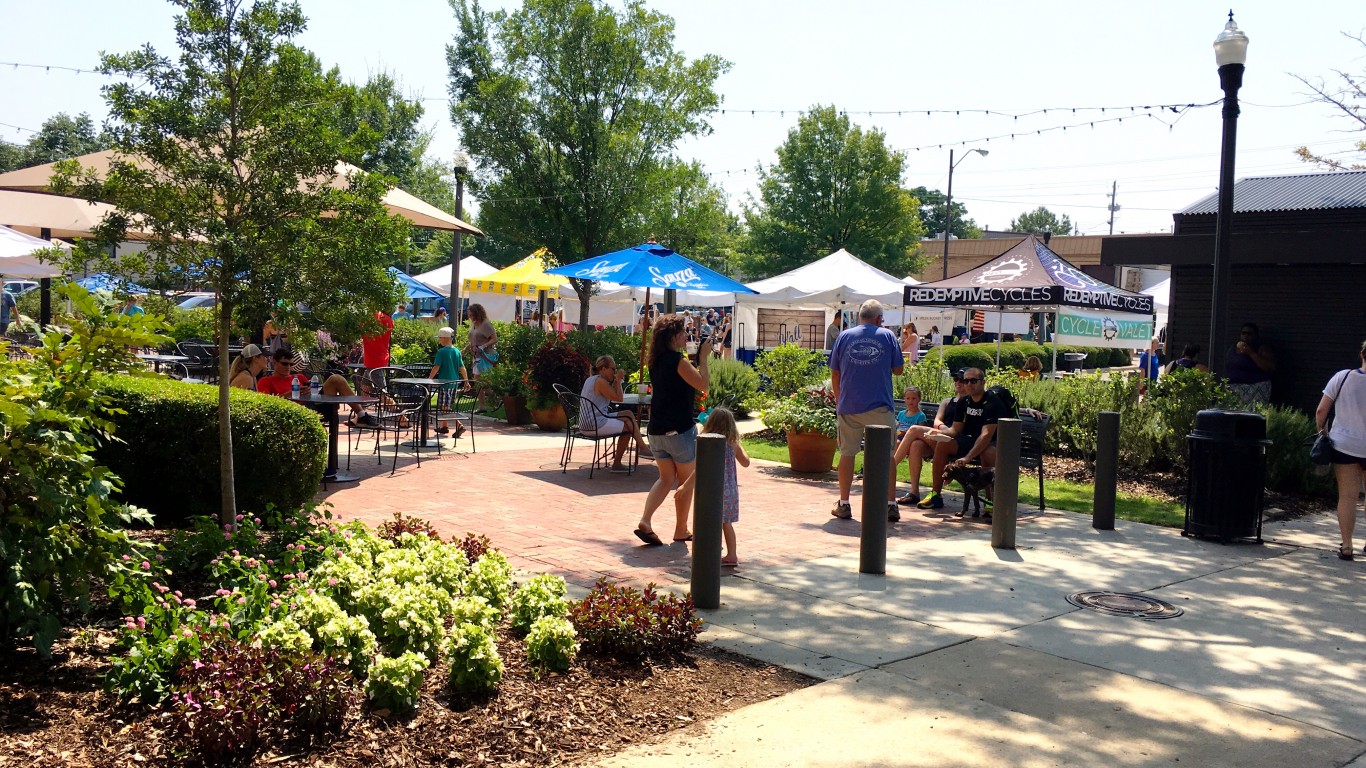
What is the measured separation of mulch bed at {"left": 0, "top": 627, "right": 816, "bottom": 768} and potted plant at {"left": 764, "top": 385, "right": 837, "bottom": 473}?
687cm

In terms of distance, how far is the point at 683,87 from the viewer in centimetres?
2120

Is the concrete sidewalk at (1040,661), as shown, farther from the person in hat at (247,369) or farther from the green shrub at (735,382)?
the green shrub at (735,382)

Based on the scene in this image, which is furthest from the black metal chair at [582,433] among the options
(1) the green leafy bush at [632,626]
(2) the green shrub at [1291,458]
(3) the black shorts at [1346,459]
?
(2) the green shrub at [1291,458]

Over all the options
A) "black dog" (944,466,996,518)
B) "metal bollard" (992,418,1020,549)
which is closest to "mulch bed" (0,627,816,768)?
"metal bollard" (992,418,1020,549)

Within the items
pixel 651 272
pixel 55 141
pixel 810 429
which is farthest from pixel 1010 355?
pixel 55 141

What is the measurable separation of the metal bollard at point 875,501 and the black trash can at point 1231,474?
3413 millimetres

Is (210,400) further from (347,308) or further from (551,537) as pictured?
(551,537)

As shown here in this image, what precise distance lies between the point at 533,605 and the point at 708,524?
130 centimetres

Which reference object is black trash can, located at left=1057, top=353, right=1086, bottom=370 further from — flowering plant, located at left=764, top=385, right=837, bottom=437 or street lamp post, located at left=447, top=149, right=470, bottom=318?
flowering plant, located at left=764, top=385, right=837, bottom=437

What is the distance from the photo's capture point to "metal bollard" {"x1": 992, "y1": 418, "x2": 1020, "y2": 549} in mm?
8445

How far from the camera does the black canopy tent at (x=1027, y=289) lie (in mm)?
13812

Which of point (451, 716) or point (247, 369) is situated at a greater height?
point (247, 369)

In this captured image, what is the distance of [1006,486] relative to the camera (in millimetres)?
8469

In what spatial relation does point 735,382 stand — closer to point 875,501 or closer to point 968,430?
Answer: point 968,430
